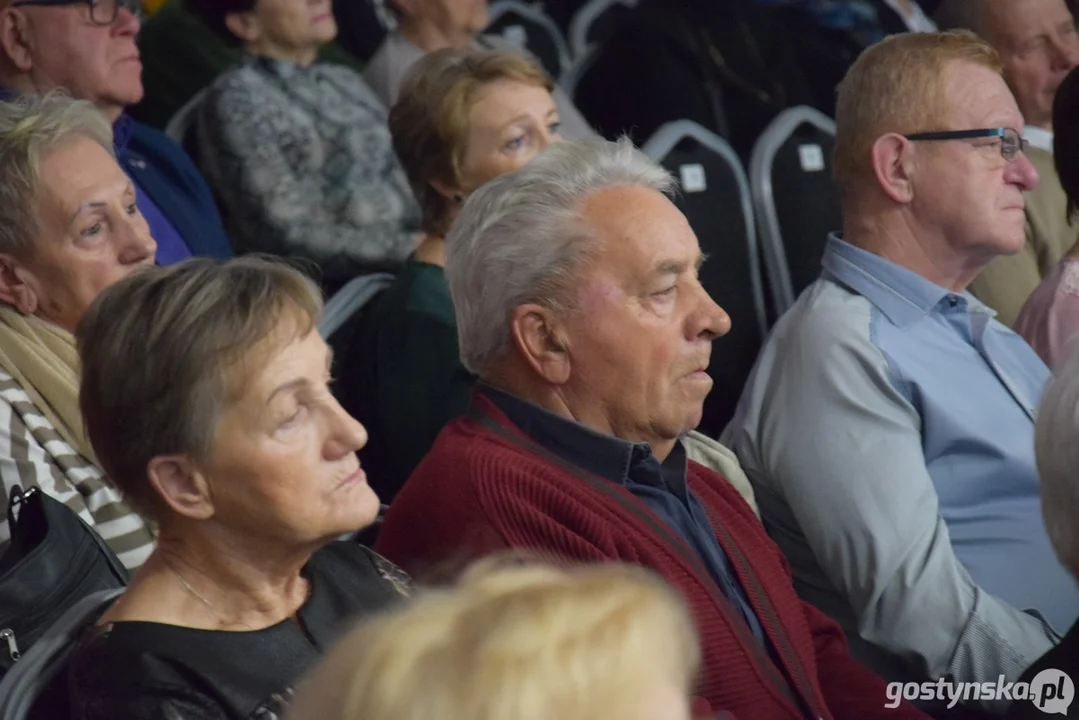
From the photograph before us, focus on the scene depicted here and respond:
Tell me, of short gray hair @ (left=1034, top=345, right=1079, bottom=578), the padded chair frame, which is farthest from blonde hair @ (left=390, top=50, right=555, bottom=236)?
short gray hair @ (left=1034, top=345, right=1079, bottom=578)

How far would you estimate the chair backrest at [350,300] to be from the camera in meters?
2.82

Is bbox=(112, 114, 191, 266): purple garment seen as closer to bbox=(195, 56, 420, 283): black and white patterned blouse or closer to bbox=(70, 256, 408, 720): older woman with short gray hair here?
bbox=(195, 56, 420, 283): black and white patterned blouse

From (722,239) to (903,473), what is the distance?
1.05 m

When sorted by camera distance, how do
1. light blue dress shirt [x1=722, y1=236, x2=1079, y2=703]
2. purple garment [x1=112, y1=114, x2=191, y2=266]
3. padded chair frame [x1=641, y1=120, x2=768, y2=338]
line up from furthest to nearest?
padded chair frame [x1=641, y1=120, x2=768, y2=338], purple garment [x1=112, y1=114, x2=191, y2=266], light blue dress shirt [x1=722, y1=236, x2=1079, y2=703]

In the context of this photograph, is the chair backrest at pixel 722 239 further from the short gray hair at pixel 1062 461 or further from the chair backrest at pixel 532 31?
the chair backrest at pixel 532 31

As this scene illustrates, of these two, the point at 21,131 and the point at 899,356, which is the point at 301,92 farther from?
the point at 899,356

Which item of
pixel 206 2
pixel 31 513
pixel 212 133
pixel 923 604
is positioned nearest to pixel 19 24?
pixel 212 133

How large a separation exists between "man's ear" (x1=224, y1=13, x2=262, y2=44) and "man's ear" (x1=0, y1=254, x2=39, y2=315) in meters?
1.61

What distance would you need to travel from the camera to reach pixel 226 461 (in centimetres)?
173

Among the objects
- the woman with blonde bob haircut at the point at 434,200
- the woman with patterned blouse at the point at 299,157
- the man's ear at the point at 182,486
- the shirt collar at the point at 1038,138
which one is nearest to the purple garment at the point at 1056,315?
the shirt collar at the point at 1038,138

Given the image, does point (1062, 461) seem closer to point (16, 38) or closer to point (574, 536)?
point (574, 536)

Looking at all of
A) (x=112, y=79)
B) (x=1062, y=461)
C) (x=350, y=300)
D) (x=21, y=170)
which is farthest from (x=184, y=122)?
(x=1062, y=461)

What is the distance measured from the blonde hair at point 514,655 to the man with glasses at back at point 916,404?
132cm

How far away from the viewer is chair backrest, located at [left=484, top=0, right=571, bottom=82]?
187 inches
